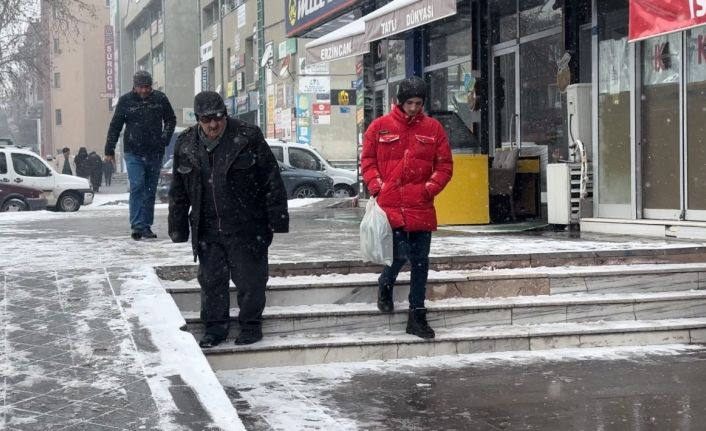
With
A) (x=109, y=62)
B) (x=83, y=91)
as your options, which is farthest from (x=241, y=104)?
(x=83, y=91)

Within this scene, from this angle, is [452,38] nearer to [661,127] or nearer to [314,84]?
[661,127]

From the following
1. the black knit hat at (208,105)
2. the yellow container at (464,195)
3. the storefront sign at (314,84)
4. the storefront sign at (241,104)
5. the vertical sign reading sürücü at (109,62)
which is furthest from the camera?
the vertical sign reading sürücü at (109,62)

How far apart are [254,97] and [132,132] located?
31735 millimetres

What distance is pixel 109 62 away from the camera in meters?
73.6

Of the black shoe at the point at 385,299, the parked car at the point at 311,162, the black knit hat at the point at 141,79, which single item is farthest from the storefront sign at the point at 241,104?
the black shoe at the point at 385,299

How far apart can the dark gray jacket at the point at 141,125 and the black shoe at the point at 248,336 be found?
11.9ft

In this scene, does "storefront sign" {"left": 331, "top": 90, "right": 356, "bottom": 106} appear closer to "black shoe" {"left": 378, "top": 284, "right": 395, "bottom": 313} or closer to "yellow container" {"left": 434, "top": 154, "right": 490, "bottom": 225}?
"yellow container" {"left": 434, "top": 154, "right": 490, "bottom": 225}

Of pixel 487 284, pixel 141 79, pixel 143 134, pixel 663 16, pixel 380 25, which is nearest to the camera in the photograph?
pixel 487 284

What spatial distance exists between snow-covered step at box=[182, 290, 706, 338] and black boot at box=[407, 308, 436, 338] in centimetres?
24

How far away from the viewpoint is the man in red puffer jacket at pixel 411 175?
6.82 metres

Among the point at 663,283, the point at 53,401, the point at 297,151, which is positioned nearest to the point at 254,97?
the point at 297,151

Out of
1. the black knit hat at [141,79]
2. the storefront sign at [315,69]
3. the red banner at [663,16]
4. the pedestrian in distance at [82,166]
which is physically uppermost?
the storefront sign at [315,69]

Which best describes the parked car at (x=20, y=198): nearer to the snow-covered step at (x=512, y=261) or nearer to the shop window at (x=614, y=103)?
the shop window at (x=614, y=103)

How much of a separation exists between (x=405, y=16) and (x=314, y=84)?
74.0 ft
